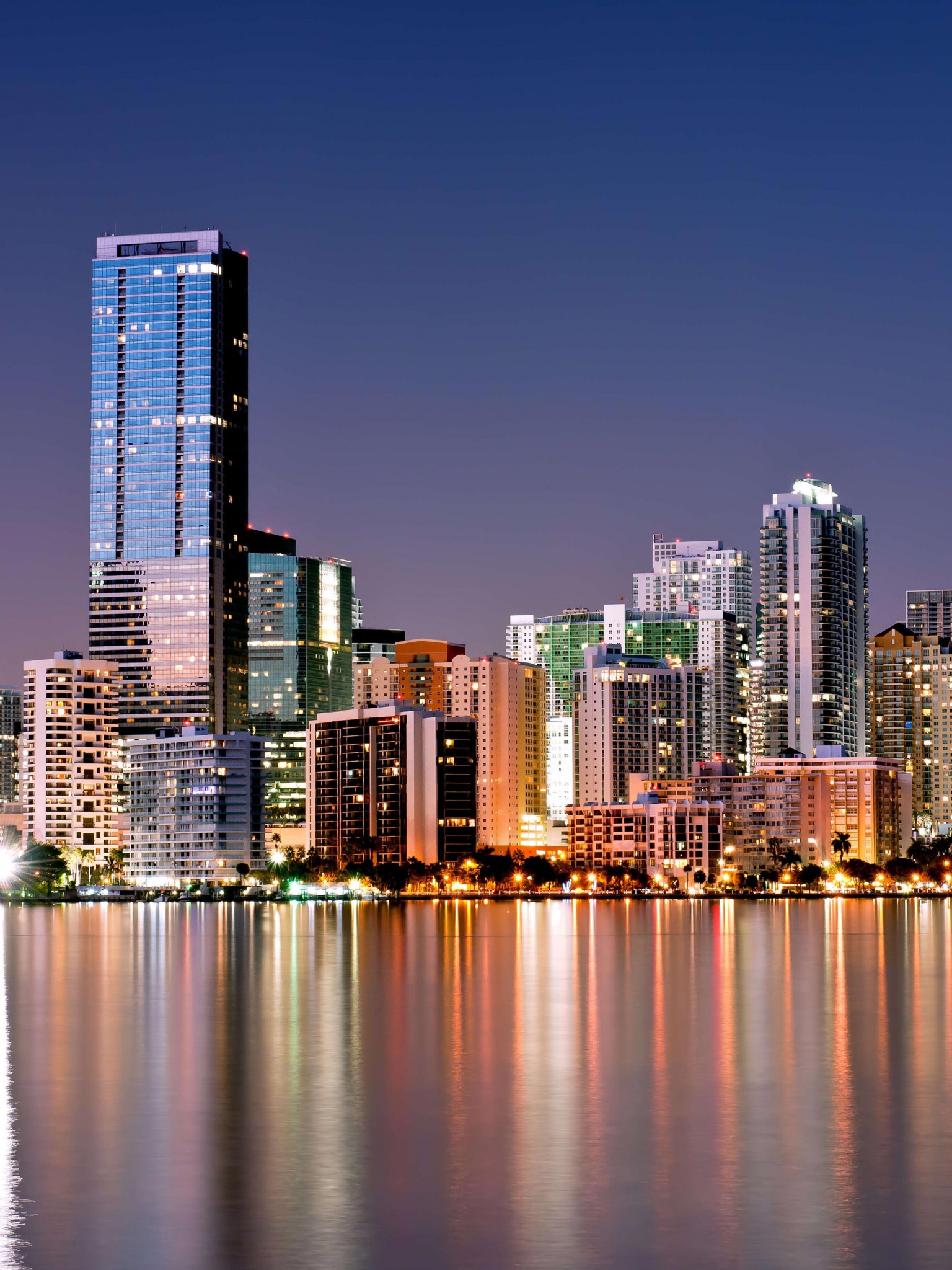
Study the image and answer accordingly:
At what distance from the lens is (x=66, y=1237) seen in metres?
34.2

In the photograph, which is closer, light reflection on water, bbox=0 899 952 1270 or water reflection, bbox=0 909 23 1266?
water reflection, bbox=0 909 23 1266

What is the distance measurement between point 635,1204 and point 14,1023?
44.5 metres

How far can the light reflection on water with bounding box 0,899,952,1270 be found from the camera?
111 feet

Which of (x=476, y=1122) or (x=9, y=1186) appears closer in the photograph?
(x=9, y=1186)

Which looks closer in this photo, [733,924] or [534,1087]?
[534,1087]

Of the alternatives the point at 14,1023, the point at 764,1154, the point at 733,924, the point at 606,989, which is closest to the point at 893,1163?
the point at 764,1154

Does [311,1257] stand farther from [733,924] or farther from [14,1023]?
[733,924]

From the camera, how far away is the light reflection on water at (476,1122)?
34.0 m

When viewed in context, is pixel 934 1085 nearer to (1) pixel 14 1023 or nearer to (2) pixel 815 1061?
(2) pixel 815 1061

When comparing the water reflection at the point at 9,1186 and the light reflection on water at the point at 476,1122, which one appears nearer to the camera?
the water reflection at the point at 9,1186

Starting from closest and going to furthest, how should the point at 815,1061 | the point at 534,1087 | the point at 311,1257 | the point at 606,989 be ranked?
the point at 311,1257, the point at 534,1087, the point at 815,1061, the point at 606,989

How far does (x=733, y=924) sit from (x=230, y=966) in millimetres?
74577

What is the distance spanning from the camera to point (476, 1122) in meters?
46.9

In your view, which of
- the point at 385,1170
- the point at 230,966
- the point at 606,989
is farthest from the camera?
the point at 230,966
